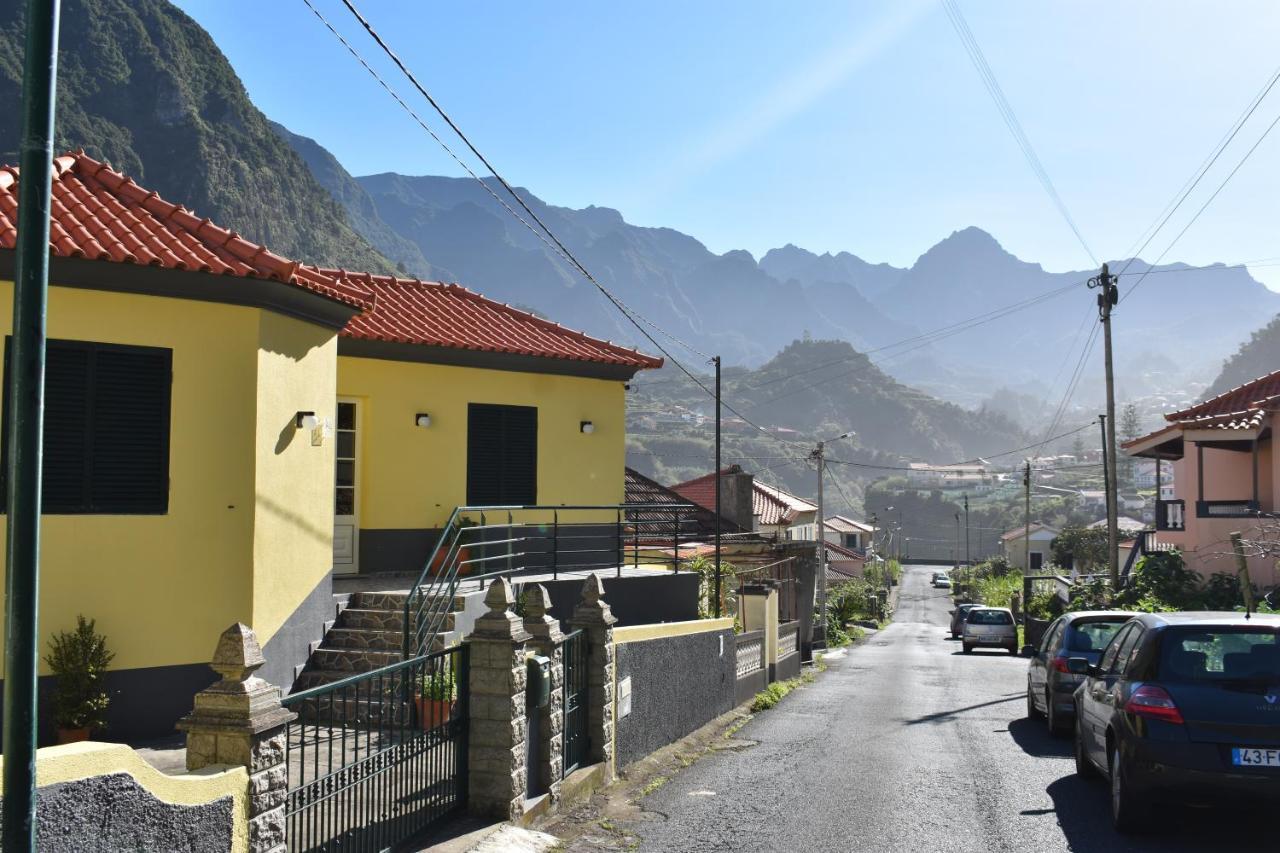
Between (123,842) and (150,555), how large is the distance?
6.25 metres

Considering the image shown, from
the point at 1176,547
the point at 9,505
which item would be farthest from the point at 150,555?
the point at 1176,547

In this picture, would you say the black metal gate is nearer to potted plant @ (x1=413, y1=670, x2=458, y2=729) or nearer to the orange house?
potted plant @ (x1=413, y1=670, x2=458, y2=729)

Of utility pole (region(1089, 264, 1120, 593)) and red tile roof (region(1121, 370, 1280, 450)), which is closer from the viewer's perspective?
red tile roof (region(1121, 370, 1280, 450))

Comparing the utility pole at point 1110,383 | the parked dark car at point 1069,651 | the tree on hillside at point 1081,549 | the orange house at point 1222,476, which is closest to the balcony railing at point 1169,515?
the orange house at point 1222,476

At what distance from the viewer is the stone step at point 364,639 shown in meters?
11.7

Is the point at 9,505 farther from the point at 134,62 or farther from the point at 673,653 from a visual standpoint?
the point at 134,62

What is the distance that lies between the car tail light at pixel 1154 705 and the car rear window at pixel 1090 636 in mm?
5310

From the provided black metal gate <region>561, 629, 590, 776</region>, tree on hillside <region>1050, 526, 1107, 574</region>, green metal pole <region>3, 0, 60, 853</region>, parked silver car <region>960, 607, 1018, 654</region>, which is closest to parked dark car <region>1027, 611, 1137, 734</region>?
black metal gate <region>561, 629, 590, 776</region>

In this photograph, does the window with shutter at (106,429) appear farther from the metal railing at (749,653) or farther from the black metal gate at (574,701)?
the metal railing at (749,653)

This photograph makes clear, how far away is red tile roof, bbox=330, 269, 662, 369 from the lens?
15.3m

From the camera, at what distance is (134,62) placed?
91.8 metres

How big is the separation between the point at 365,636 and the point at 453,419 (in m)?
4.67

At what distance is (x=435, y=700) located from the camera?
8648 millimetres

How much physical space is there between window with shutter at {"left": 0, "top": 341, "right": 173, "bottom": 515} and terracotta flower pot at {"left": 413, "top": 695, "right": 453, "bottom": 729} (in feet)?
11.9
